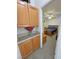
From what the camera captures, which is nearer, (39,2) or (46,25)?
(39,2)

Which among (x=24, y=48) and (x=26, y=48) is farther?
(x=26, y=48)

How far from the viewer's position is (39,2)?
5.95 m

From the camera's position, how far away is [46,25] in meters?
11.9
